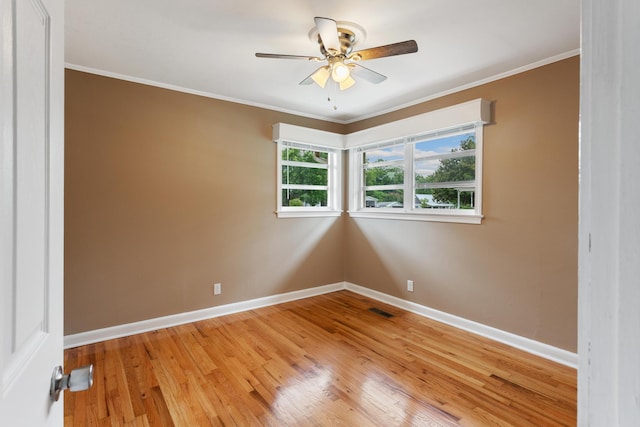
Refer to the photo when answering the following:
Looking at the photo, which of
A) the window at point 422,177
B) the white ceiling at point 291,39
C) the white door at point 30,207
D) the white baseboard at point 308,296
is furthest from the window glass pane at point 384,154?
the white door at point 30,207

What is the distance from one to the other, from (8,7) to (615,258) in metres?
0.91

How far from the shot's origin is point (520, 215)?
2828 mm

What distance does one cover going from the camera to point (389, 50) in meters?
2.00

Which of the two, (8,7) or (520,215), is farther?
(520,215)

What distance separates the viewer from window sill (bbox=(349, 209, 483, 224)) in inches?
125

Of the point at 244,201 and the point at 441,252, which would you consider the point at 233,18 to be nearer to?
the point at 244,201

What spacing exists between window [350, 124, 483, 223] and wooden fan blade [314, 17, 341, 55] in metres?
1.78

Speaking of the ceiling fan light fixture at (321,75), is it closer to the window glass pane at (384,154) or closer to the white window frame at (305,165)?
the white window frame at (305,165)

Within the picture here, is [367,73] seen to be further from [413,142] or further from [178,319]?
[178,319]

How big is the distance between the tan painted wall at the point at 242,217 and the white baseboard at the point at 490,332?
60 millimetres

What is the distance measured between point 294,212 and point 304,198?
0.32 metres

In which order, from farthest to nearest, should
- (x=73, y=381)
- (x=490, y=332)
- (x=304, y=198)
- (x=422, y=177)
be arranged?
(x=304, y=198) < (x=422, y=177) < (x=490, y=332) < (x=73, y=381)

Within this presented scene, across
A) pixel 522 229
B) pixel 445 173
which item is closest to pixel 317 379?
pixel 522 229

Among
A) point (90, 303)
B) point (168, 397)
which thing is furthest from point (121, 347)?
point (168, 397)
